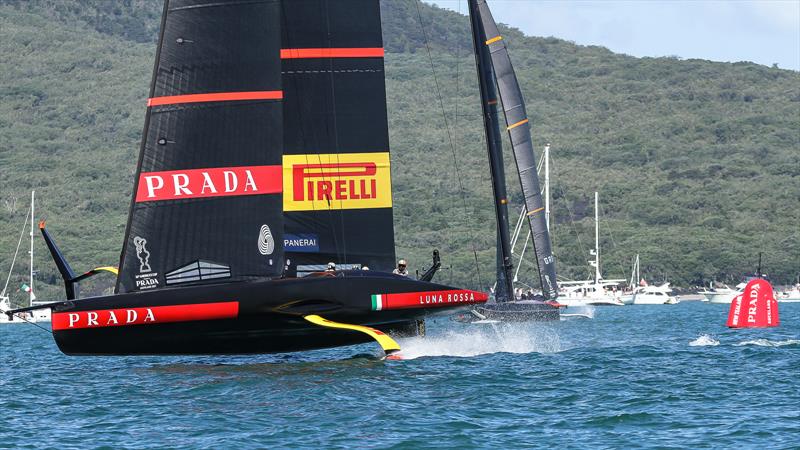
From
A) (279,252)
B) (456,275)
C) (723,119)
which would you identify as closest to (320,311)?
(279,252)

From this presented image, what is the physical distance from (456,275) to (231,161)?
86473 millimetres

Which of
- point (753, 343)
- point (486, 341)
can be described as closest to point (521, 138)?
point (486, 341)

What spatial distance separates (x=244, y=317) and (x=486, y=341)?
28.3 ft

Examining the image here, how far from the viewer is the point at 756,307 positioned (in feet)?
108

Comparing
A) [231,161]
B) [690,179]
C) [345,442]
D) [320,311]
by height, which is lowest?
[345,442]

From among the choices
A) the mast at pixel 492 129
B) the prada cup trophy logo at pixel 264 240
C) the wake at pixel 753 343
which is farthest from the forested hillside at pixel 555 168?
the prada cup trophy logo at pixel 264 240

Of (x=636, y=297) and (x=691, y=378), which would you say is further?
(x=636, y=297)

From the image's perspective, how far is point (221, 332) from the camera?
21.2 meters

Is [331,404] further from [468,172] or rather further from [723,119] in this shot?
[723,119]

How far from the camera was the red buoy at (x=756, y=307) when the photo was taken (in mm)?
32312

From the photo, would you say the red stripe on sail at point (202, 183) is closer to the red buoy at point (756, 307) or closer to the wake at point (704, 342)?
the wake at point (704, 342)

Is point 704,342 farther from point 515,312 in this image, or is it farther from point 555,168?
point 555,168

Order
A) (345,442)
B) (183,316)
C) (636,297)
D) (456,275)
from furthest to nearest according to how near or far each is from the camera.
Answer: (456,275) → (636,297) → (183,316) → (345,442)

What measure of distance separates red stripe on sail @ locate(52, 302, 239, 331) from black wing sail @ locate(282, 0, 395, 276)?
12.1 feet
